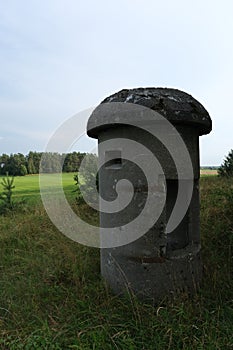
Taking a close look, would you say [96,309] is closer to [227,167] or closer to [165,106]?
[165,106]

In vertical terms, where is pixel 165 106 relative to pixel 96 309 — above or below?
above

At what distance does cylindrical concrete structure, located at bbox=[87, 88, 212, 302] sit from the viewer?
266 cm

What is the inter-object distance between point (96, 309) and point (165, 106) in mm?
2005

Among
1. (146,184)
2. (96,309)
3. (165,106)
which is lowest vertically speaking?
(96,309)

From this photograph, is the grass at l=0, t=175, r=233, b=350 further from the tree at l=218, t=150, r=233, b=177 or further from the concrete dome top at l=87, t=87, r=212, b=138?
the tree at l=218, t=150, r=233, b=177

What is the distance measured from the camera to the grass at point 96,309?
7.11 feet

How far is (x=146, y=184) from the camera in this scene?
2684 mm

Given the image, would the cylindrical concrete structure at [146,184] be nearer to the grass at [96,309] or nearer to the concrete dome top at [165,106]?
the concrete dome top at [165,106]

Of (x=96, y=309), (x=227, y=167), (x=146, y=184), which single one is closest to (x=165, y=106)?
(x=146, y=184)

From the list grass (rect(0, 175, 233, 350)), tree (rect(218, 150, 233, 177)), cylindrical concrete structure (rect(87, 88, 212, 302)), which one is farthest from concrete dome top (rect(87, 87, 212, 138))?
tree (rect(218, 150, 233, 177))

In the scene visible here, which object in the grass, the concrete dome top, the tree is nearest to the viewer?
the grass

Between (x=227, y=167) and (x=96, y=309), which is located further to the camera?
(x=227, y=167)

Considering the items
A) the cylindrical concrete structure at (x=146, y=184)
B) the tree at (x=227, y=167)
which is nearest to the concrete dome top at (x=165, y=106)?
the cylindrical concrete structure at (x=146, y=184)

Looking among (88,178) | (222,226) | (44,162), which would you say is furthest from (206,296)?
(88,178)
